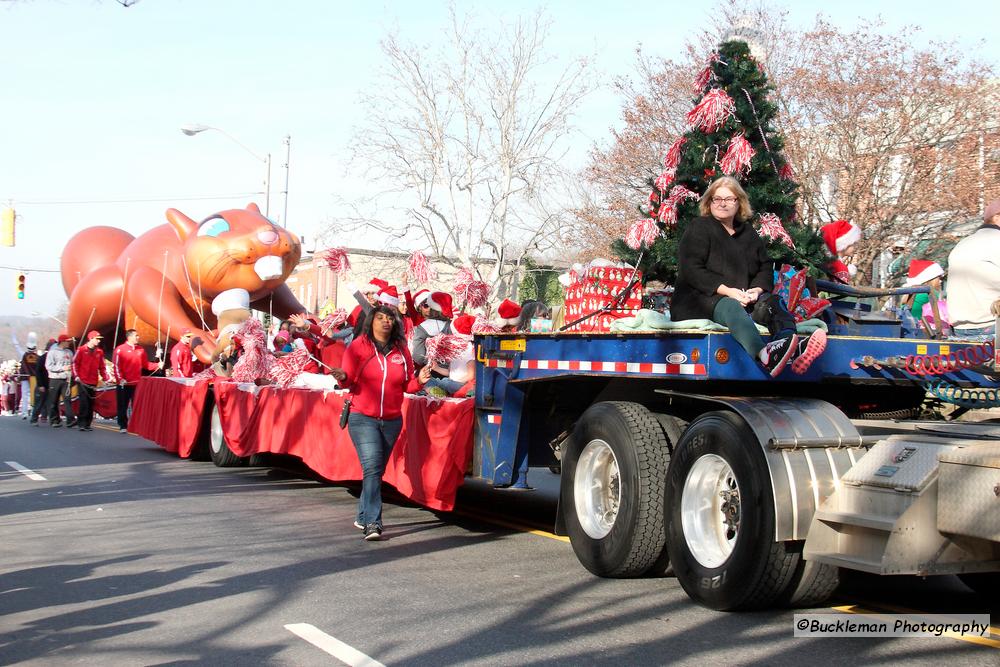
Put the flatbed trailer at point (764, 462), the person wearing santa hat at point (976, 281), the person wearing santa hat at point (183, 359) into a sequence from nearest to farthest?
the flatbed trailer at point (764, 462), the person wearing santa hat at point (976, 281), the person wearing santa hat at point (183, 359)

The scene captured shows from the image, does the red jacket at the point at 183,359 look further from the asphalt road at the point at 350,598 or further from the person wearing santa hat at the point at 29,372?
the person wearing santa hat at the point at 29,372

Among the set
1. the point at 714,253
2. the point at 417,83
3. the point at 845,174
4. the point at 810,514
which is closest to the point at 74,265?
the point at 417,83

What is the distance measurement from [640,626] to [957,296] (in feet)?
9.16

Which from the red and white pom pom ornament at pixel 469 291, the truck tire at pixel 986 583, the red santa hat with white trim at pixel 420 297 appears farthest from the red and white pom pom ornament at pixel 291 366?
the truck tire at pixel 986 583

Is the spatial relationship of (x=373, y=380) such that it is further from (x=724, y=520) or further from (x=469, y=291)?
(x=724, y=520)

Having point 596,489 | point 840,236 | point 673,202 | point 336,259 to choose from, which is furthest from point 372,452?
point 673,202

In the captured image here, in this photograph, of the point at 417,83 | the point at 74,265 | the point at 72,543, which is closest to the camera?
the point at 72,543

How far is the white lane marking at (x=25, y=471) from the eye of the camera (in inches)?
493

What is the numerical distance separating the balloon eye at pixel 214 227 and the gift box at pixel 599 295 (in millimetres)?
13163

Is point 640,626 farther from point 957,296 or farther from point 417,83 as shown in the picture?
point 417,83

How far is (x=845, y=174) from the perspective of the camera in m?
23.8

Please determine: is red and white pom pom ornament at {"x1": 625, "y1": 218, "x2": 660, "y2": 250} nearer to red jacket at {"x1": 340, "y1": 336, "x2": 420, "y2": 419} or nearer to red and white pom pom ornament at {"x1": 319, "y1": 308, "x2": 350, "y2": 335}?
red and white pom pom ornament at {"x1": 319, "y1": 308, "x2": 350, "y2": 335}

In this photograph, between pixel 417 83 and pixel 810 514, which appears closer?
pixel 810 514

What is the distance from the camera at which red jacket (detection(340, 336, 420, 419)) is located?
8.80 metres
